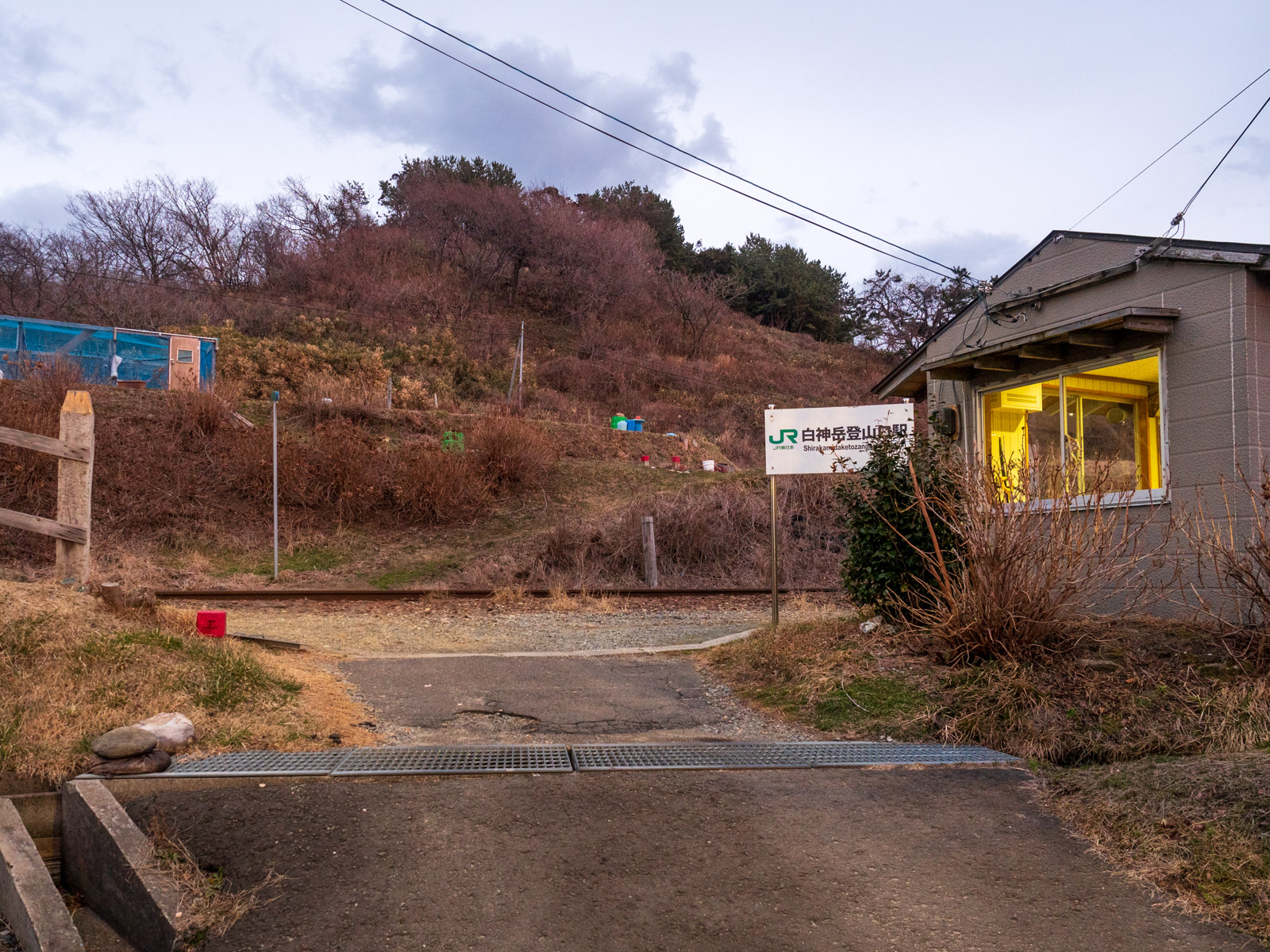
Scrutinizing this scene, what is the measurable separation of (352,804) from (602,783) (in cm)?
121

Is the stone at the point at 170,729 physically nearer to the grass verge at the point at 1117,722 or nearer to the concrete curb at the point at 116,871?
the concrete curb at the point at 116,871

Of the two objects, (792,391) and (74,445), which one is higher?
(792,391)

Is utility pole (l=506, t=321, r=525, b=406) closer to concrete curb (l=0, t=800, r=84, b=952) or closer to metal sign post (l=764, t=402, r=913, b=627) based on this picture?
metal sign post (l=764, t=402, r=913, b=627)

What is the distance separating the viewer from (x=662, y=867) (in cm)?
380

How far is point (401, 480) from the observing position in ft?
66.2

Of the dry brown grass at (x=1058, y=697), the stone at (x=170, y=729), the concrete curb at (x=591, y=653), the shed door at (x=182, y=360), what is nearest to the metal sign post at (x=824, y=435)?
the concrete curb at (x=591, y=653)

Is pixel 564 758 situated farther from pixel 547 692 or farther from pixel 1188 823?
pixel 1188 823

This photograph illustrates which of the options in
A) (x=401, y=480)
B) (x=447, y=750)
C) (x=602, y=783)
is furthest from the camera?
(x=401, y=480)

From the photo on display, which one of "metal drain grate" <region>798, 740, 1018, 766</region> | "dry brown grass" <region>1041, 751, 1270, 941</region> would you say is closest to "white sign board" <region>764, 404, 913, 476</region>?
"metal drain grate" <region>798, 740, 1018, 766</region>

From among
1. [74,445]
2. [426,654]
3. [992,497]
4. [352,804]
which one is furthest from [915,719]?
[74,445]

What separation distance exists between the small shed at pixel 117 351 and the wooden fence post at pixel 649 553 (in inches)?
473

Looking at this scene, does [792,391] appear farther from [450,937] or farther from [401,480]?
[450,937]

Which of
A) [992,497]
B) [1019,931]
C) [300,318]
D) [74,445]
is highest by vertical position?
[300,318]

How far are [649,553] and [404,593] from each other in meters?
4.65
